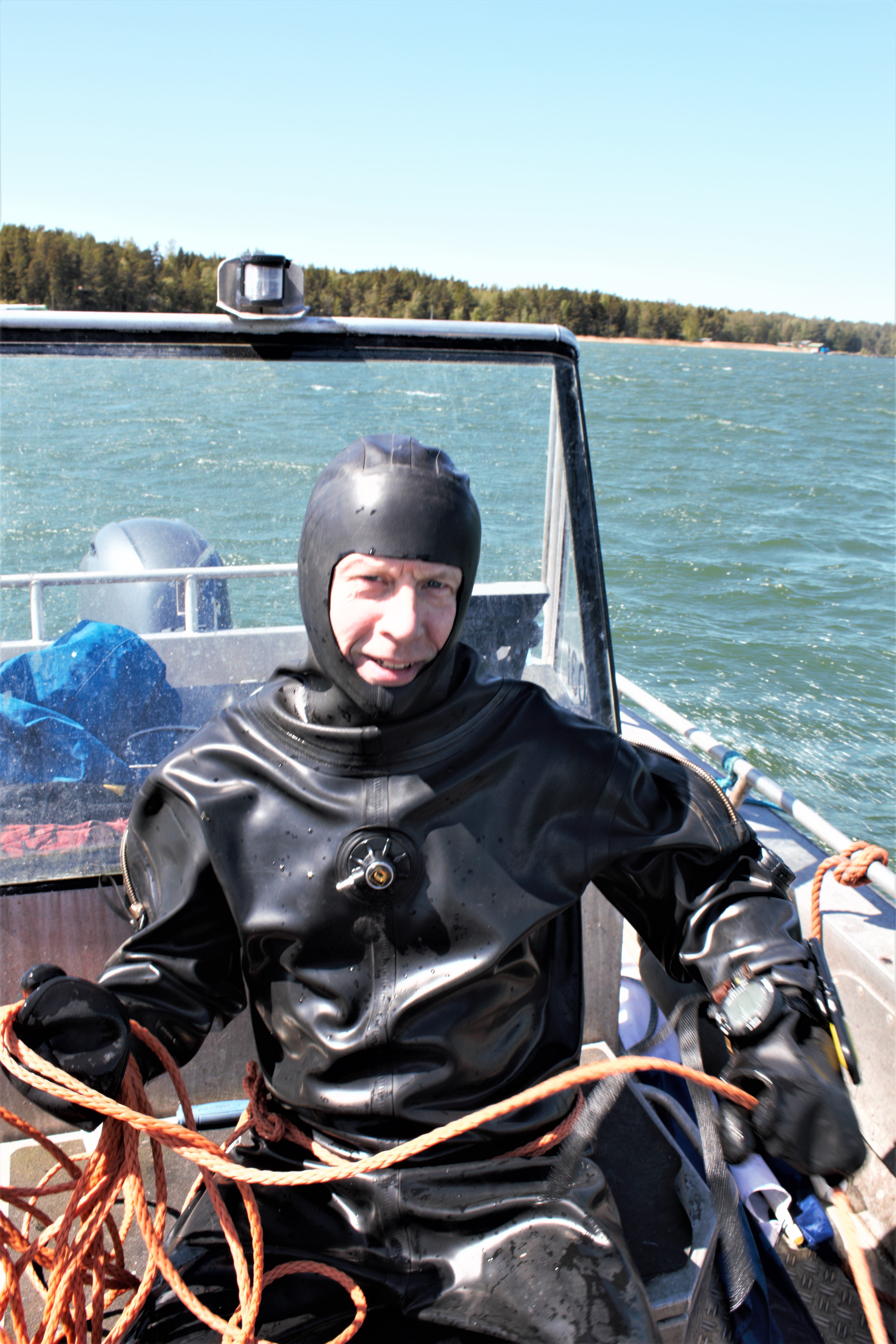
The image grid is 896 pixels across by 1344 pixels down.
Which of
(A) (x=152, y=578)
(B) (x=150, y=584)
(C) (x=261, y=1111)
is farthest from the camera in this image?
(B) (x=150, y=584)

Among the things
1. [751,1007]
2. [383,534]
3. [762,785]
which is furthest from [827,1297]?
[383,534]

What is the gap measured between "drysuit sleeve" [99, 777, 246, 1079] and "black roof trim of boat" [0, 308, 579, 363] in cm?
100

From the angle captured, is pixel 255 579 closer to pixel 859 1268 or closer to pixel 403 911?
pixel 403 911

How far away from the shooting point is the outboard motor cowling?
250 cm

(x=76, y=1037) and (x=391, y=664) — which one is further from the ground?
(x=391, y=664)

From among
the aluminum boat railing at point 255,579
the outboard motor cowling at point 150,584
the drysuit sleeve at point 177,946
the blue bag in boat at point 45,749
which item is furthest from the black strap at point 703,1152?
the outboard motor cowling at point 150,584

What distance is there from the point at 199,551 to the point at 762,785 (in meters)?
1.79

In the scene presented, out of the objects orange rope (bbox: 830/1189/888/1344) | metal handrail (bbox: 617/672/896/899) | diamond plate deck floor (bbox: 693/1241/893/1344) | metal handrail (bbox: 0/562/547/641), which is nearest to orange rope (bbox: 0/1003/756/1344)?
orange rope (bbox: 830/1189/888/1344)

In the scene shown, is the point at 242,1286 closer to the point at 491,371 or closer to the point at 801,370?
the point at 491,371

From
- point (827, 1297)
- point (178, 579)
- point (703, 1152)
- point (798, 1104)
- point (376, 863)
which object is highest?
point (178, 579)

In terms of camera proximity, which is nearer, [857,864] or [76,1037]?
[76,1037]

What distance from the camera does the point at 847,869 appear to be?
8.38 feet

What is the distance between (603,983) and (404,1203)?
1.05 meters

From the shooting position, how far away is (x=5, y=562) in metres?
2.40
